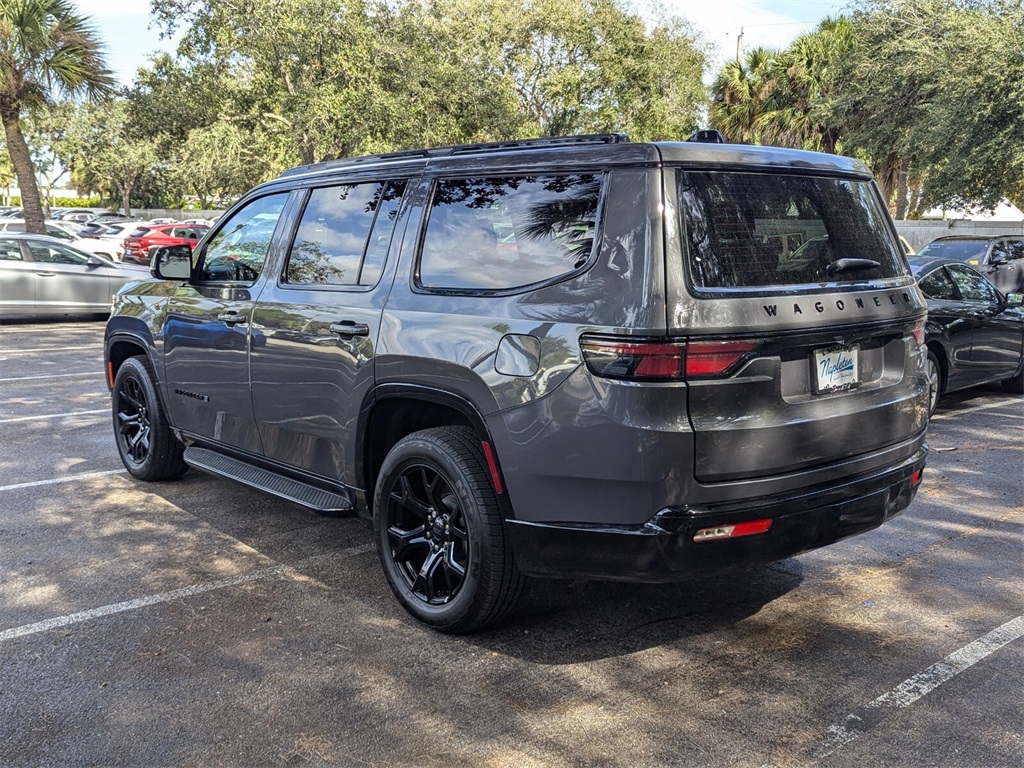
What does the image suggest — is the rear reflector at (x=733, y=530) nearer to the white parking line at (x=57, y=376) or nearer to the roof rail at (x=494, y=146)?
the roof rail at (x=494, y=146)

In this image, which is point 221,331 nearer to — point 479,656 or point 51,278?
point 479,656

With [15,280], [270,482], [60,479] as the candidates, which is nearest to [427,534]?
[270,482]

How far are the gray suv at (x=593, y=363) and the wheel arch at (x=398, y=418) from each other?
12 mm

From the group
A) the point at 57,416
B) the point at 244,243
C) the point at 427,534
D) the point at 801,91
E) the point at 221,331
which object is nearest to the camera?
the point at 427,534

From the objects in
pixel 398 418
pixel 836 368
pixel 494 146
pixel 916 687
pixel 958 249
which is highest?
pixel 494 146

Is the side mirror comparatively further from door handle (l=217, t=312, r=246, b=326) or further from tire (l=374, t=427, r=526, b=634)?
tire (l=374, t=427, r=526, b=634)

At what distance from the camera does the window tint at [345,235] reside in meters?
4.38

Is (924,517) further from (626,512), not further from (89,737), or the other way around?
(89,737)

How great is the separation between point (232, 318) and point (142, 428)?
1698 mm

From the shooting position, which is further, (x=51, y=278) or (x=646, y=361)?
(x=51, y=278)

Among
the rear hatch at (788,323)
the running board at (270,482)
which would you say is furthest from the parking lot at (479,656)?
the rear hatch at (788,323)

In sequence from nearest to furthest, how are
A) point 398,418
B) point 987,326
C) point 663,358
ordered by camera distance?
1. point 663,358
2. point 398,418
3. point 987,326

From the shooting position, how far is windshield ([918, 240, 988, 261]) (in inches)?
579

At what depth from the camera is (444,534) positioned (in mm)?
4000
